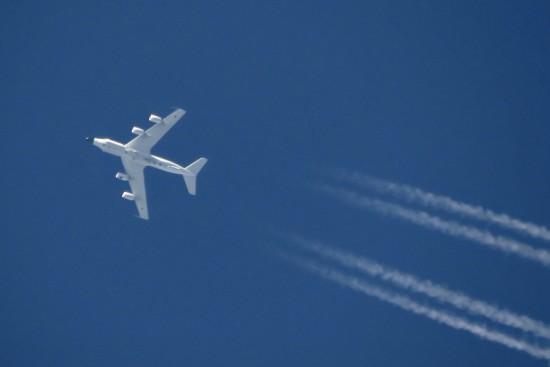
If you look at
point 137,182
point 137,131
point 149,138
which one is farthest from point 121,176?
point 137,131

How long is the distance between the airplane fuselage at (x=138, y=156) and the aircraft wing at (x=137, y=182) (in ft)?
4.52

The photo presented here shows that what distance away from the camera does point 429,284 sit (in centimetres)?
5716

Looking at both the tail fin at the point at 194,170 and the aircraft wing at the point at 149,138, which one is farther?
the aircraft wing at the point at 149,138

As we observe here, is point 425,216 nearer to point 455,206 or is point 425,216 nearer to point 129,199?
point 455,206

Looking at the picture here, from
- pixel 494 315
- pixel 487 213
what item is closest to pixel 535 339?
pixel 494 315

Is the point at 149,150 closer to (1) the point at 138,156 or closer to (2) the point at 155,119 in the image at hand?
(1) the point at 138,156

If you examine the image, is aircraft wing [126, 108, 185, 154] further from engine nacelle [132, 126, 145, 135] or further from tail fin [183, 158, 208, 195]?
tail fin [183, 158, 208, 195]

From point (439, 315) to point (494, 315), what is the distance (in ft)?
15.0

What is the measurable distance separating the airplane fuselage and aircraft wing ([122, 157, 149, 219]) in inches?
54.2

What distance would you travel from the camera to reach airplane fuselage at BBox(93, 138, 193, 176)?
192 feet

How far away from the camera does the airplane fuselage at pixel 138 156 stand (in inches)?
2309

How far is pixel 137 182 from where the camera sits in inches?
2467

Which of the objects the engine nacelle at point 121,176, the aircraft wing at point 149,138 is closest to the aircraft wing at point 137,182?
the engine nacelle at point 121,176

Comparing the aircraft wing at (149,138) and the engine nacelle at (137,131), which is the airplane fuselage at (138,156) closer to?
the aircraft wing at (149,138)
